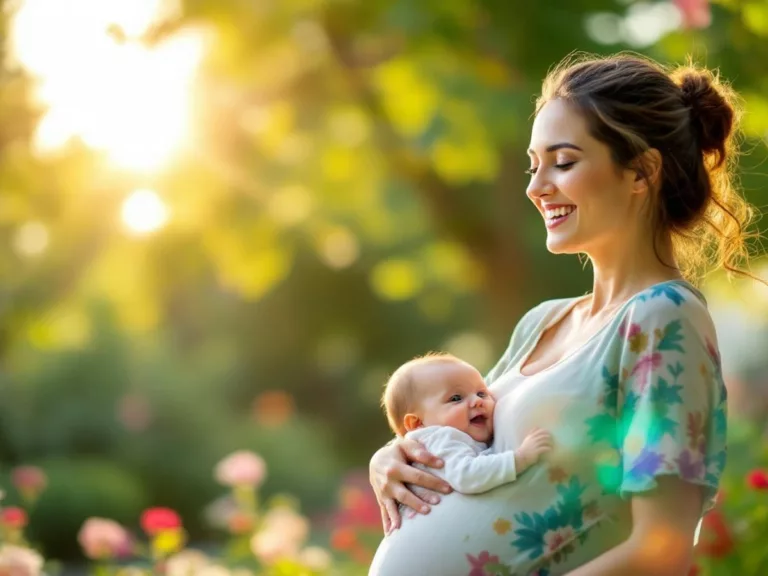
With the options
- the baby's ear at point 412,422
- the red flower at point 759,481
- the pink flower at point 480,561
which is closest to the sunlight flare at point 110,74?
the baby's ear at point 412,422

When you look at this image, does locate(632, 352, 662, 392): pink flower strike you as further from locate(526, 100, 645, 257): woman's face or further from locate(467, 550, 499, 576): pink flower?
locate(467, 550, 499, 576): pink flower

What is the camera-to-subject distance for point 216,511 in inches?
224

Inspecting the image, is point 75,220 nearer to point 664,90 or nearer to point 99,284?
point 99,284

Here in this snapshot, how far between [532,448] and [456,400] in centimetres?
39

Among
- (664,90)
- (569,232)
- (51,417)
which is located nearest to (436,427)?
(569,232)

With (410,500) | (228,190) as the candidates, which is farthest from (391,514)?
(228,190)

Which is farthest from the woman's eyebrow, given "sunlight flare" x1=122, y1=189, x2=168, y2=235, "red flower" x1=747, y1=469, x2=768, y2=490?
"sunlight flare" x1=122, y1=189, x2=168, y2=235

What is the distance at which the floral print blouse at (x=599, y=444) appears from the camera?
192 centimetres

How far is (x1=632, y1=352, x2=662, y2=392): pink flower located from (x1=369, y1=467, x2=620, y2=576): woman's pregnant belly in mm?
255

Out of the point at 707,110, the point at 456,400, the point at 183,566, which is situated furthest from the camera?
the point at 183,566

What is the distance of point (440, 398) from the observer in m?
2.46

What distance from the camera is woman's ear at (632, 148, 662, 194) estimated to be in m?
2.17

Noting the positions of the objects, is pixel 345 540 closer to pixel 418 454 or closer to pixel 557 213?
pixel 418 454

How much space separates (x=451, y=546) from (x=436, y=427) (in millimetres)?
306
